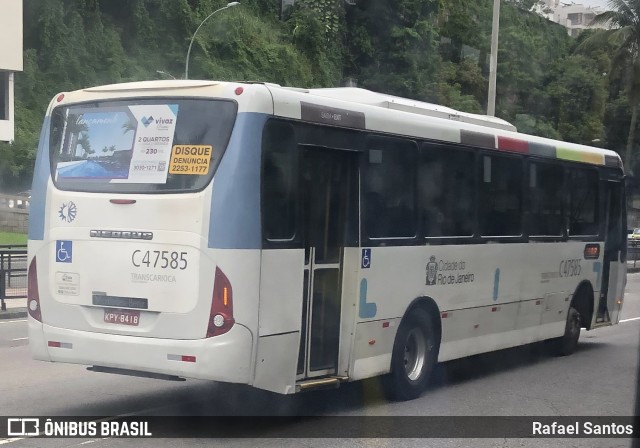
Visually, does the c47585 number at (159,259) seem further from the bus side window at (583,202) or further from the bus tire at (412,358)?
the bus side window at (583,202)

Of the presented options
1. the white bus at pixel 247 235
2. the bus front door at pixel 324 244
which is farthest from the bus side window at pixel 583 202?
the bus front door at pixel 324 244

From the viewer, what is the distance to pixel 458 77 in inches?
2285

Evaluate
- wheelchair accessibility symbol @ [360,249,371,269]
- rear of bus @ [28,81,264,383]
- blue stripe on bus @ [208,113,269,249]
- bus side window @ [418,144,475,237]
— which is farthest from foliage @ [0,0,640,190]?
blue stripe on bus @ [208,113,269,249]

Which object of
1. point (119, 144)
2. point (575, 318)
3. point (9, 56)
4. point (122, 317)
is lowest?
point (575, 318)

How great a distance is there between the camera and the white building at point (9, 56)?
45812mm

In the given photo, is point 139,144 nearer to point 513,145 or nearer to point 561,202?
point 513,145

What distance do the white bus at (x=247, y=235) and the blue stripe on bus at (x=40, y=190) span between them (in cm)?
2

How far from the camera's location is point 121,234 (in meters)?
8.20

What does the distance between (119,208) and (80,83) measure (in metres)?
44.0

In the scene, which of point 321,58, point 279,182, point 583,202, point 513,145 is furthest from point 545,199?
point 321,58

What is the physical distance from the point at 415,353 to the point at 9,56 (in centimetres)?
4036

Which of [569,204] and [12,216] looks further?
[12,216]

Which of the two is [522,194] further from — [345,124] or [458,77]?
[458,77]

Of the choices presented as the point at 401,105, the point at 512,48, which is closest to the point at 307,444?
the point at 401,105
